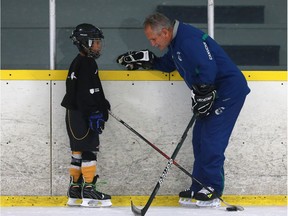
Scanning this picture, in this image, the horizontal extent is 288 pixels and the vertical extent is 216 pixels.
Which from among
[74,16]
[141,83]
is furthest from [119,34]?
[141,83]

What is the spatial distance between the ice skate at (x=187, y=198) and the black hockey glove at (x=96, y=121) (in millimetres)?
644

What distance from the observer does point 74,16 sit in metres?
8.27

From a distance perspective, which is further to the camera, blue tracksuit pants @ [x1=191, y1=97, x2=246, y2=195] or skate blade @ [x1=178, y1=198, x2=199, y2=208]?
skate blade @ [x1=178, y1=198, x2=199, y2=208]

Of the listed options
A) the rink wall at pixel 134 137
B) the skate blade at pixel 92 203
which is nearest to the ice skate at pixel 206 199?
the rink wall at pixel 134 137

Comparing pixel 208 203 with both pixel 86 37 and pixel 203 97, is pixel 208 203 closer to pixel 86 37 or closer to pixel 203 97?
pixel 203 97

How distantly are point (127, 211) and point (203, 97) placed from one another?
782mm

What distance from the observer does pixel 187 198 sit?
403cm

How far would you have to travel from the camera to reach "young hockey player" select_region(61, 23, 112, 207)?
386 cm

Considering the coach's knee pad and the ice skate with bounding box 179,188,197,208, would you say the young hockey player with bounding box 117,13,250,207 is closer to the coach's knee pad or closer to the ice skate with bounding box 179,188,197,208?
the ice skate with bounding box 179,188,197,208

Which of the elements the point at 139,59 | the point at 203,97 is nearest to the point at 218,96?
the point at 203,97

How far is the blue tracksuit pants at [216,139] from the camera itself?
3.87 meters

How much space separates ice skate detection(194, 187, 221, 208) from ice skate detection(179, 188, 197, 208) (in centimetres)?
7

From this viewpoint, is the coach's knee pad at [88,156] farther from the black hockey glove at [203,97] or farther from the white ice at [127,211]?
the black hockey glove at [203,97]

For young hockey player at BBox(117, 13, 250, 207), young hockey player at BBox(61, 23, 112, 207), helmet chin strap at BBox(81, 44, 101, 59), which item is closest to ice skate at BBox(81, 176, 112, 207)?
young hockey player at BBox(61, 23, 112, 207)
